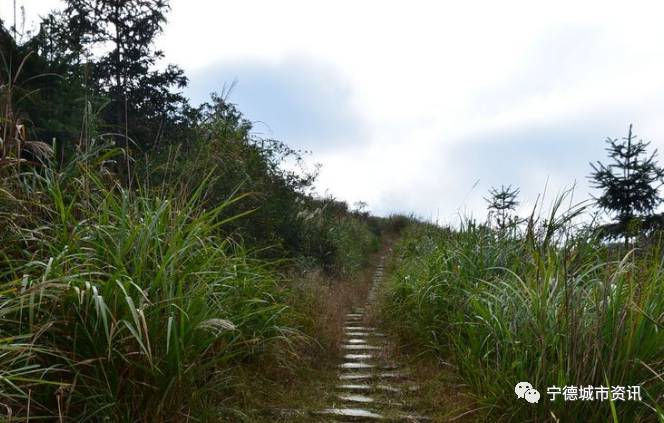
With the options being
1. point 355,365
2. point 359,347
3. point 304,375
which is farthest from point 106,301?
point 359,347

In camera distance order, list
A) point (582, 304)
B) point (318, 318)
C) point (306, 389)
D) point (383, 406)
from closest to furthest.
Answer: point (582, 304) → point (383, 406) → point (306, 389) → point (318, 318)

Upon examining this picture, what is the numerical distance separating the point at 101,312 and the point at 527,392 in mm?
2574

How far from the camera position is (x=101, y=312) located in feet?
8.60

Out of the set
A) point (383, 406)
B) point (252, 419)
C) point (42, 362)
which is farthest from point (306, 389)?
point (42, 362)

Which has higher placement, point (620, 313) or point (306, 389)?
point (620, 313)

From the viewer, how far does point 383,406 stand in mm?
4488

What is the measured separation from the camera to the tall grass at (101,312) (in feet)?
8.39

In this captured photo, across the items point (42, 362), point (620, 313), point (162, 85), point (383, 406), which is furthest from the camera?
point (162, 85)

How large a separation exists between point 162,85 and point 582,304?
13231 millimetres

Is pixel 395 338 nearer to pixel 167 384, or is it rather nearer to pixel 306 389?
pixel 306 389

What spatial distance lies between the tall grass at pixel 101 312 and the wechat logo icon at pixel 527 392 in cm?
187

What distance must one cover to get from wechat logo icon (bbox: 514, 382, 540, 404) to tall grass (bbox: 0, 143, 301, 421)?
6.14ft

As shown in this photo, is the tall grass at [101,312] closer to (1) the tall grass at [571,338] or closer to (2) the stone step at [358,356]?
(1) the tall grass at [571,338]

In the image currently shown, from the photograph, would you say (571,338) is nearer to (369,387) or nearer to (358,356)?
(369,387)
